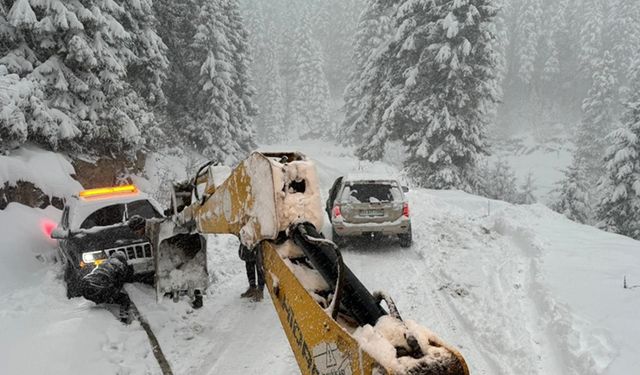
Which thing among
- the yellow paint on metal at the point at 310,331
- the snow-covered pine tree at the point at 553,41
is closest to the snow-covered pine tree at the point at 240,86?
the yellow paint on metal at the point at 310,331

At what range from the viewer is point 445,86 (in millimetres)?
21547

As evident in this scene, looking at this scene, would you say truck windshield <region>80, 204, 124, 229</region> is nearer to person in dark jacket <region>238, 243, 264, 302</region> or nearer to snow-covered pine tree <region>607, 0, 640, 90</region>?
person in dark jacket <region>238, 243, 264, 302</region>

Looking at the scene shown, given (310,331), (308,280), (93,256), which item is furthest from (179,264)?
(310,331)

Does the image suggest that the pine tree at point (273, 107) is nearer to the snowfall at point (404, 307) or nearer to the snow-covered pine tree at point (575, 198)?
the snow-covered pine tree at point (575, 198)

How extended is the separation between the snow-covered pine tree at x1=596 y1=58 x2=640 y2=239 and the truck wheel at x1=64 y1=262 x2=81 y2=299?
2682 centimetres

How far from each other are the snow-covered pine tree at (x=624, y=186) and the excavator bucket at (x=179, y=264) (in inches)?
1023

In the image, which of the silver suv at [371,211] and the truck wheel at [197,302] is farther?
the silver suv at [371,211]

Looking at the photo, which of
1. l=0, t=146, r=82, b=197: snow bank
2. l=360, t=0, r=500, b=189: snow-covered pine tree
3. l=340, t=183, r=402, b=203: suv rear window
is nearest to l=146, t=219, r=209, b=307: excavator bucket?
l=340, t=183, r=402, b=203: suv rear window

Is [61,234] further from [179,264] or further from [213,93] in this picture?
[213,93]

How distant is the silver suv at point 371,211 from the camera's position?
11.0m

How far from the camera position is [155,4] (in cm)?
2286

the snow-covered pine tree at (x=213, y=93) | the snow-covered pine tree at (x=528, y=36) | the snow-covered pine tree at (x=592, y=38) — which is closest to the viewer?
the snow-covered pine tree at (x=213, y=93)

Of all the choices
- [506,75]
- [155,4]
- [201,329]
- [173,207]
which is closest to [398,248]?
[201,329]

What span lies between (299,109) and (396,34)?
1977 inches
